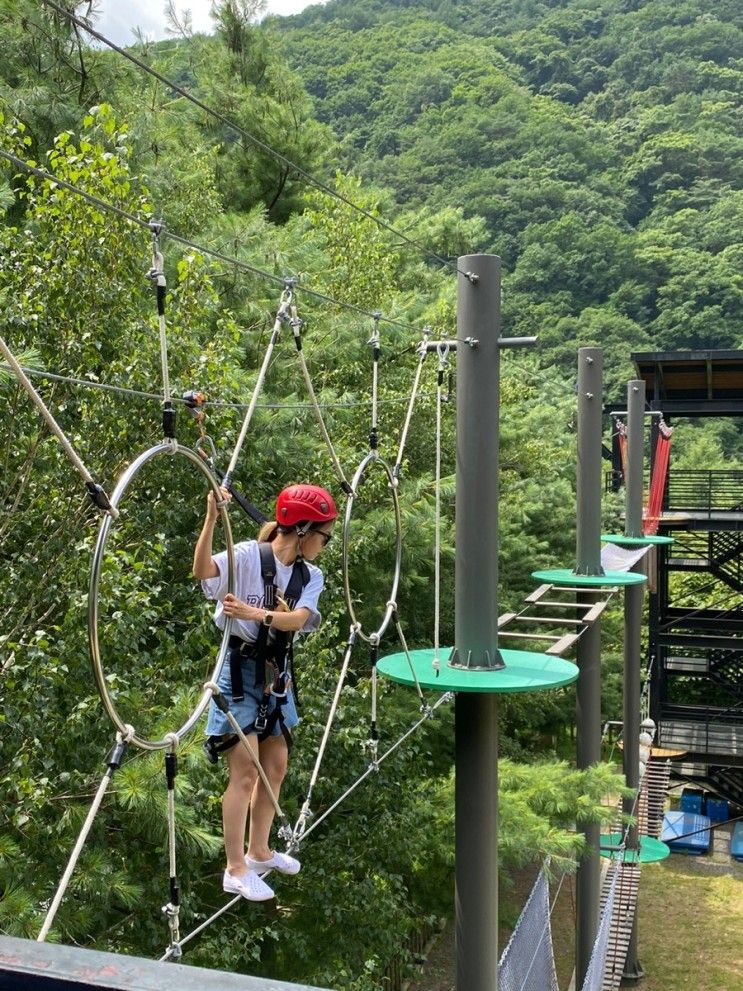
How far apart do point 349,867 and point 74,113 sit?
215 inches

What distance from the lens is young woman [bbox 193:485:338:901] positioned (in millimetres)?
2545

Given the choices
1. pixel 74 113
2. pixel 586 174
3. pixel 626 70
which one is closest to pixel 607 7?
pixel 626 70

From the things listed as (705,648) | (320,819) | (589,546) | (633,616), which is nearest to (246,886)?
(320,819)

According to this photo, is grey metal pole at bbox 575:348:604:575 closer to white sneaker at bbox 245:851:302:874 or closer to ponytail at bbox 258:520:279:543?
white sneaker at bbox 245:851:302:874

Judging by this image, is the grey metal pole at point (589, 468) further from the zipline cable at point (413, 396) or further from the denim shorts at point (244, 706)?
the denim shorts at point (244, 706)

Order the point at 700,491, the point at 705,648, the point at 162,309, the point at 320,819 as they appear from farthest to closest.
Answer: the point at 700,491, the point at 705,648, the point at 320,819, the point at 162,309

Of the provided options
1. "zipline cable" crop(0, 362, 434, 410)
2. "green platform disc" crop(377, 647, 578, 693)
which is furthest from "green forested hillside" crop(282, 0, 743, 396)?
"green platform disc" crop(377, 647, 578, 693)

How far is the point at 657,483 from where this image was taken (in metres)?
11.8

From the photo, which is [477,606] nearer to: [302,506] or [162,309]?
[302,506]

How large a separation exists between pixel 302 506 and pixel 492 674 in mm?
1443

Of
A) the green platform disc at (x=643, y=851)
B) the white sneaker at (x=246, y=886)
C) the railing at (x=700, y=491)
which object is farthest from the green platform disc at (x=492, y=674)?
the railing at (x=700, y=491)

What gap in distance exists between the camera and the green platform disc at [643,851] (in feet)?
29.0

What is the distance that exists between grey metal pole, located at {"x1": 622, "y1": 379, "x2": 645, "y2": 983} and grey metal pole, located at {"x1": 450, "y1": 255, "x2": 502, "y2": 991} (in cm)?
491

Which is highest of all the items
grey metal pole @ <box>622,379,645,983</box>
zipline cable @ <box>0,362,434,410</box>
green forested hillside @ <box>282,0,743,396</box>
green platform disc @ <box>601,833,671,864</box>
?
green forested hillside @ <box>282,0,743,396</box>
